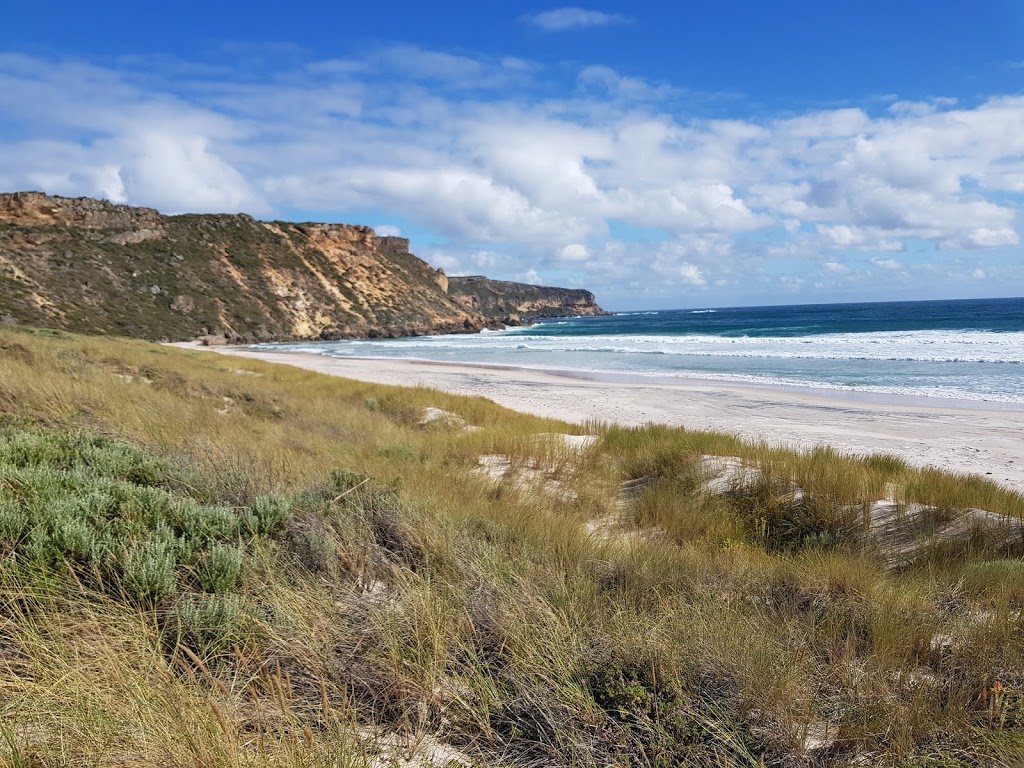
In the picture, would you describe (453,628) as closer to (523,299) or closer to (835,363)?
(835,363)

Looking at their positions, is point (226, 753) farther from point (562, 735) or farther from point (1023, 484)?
point (1023, 484)

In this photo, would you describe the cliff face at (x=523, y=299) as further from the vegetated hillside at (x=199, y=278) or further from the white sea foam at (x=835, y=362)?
the white sea foam at (x=835, y=362)

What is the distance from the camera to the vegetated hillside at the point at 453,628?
216 cm

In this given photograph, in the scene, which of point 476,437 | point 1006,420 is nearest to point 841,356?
point 1006,420

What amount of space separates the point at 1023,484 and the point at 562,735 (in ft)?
29.8

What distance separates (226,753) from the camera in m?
1.79

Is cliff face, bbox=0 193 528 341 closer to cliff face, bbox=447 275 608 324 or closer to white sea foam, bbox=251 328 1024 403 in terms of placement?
white sea foam, bbox=251 328 1024 403

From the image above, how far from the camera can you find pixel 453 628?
279 centimetres

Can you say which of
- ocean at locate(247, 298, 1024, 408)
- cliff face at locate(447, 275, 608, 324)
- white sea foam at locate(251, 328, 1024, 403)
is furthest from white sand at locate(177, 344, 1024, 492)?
cliff face at locate(447, 275, 608, 324)

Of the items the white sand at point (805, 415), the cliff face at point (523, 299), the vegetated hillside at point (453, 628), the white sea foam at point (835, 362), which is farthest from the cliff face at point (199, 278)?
the cliff face at point (523, 299)

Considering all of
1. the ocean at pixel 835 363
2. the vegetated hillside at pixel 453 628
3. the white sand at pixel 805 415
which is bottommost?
the white sand at pixel 805 415

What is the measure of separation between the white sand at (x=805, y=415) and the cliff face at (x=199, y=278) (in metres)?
38.7

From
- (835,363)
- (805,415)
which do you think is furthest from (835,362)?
(805,415)

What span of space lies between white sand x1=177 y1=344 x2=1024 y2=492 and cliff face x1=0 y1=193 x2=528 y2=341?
1525 inches
